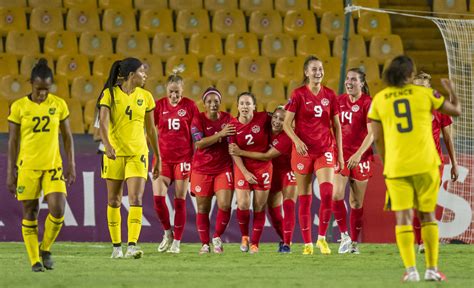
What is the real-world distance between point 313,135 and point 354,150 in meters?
0.73

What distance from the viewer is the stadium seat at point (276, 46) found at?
65.7ft

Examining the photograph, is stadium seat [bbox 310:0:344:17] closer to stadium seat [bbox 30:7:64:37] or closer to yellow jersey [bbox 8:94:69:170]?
stadium seat [bbox 30:7:64:37]

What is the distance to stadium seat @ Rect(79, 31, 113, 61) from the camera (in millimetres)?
19609

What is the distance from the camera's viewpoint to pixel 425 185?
29.5ft

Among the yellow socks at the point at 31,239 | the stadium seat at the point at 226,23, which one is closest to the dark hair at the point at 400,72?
the yellow socks at the point at 31,239

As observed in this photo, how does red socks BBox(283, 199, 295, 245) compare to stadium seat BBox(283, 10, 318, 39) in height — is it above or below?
below

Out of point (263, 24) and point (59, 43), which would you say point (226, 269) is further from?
point (263, 24)

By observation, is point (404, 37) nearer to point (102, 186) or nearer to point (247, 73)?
point (247, 73)

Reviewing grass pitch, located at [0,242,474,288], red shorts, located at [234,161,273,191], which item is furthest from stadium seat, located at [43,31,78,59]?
red shorts, located at [234,161,273,191]

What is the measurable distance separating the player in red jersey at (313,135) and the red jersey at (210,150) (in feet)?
3.19

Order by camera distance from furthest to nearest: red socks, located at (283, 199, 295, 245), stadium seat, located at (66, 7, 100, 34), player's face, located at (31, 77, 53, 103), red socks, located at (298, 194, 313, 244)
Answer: stadium seat, located at (66, 7, 100, 34), red socks, located at (283, 199, 295, 245), red socks, located at (298, 194, 313, 244), player's face, located at (31, 77, 53, 103)

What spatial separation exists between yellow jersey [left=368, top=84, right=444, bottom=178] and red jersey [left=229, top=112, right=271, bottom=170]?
447 cm

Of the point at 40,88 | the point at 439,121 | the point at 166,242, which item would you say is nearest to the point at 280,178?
the point at 166,242

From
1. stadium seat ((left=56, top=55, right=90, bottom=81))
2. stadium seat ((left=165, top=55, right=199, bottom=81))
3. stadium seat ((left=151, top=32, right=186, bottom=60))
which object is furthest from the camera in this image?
stadium seat ((left=151, top=32, right=186, bottom=60))
